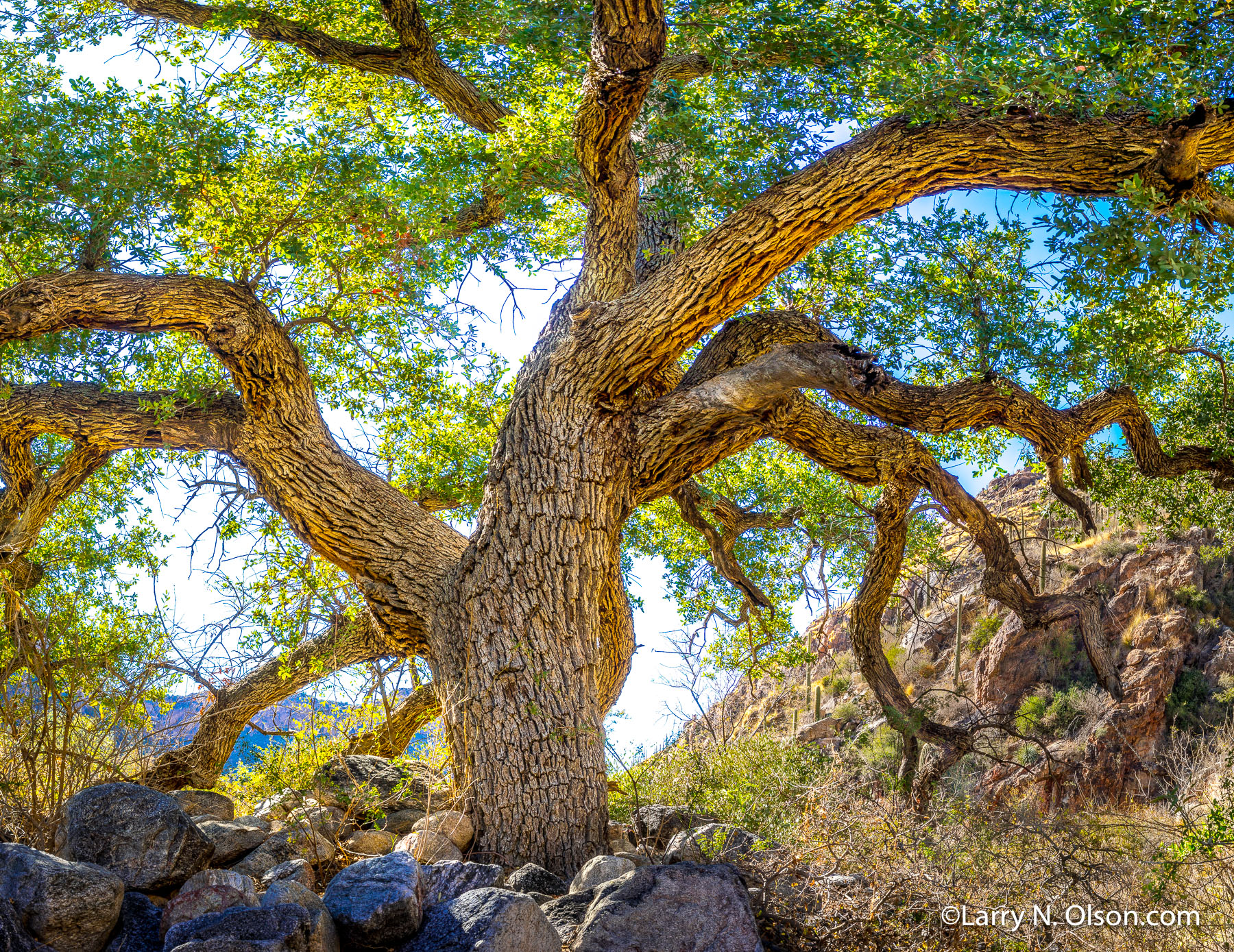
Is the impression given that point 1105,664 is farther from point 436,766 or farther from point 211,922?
point 211,922

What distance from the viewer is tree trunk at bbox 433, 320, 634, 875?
214 inches

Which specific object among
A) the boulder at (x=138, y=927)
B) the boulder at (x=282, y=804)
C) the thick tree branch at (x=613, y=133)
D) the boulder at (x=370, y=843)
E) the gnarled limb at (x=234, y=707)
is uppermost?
the thick tree branch at (x=613, y=133)

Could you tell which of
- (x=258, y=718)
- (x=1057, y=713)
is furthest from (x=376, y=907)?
(x=1057, y=713)

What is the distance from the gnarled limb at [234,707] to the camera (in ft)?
26.8

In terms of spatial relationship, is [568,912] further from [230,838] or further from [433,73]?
[433,73]

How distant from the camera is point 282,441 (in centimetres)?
662

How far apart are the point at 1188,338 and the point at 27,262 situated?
11963mm

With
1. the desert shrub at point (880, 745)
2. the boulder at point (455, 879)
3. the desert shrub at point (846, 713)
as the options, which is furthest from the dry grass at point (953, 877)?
the desert shrub at point (846, 713)

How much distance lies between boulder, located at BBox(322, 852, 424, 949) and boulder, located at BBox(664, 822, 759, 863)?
65.2 inches

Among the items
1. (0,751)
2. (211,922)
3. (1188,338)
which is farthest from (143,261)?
(1188,338)

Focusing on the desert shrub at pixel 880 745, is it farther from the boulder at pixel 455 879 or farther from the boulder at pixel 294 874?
the boulder at pixel 294 874

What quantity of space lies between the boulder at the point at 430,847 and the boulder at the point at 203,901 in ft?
3.71

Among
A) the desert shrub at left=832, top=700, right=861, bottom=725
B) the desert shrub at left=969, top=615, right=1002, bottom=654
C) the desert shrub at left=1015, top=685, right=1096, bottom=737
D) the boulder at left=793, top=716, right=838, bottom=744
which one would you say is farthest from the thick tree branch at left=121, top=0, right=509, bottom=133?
the desert shrub at left=969, top=615, right=1002, bottom=654

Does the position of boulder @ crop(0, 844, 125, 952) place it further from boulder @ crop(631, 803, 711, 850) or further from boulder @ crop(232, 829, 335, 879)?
boulder @ crop(631, 803, 711, 850)
